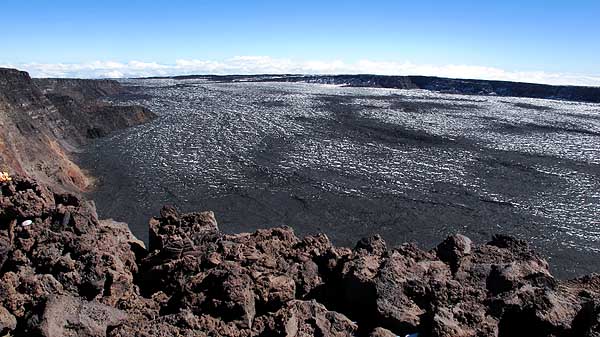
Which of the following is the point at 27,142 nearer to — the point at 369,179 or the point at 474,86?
the point at 369,179

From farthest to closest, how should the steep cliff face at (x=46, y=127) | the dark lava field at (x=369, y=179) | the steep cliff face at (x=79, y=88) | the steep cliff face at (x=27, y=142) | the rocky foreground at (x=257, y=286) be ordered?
the steep cliff face at (x=79, y=88), the steep cliff face at (x=46, y=127), the steep cliff face at (x=27, y=142), the dark lava field at (x=369, y=179), the rocky foreground at (x=257, y=286)

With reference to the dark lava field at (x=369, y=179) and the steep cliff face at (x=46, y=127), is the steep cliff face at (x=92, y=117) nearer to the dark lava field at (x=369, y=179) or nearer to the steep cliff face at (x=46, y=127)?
the steep cliff face at (x=46, y=127)

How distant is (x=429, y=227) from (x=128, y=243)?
1547cm

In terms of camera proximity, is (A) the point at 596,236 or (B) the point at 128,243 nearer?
(B) the point at 128,243

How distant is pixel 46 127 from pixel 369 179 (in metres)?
27.7

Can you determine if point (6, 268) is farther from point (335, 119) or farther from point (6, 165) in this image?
point (335, 119)

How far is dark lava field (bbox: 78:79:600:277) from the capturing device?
25000mm

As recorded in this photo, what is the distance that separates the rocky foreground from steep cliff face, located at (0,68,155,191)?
48.1ft

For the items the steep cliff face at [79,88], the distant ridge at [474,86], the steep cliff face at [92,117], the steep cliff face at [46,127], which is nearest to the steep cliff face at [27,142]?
the steep cliff face at [46,127]

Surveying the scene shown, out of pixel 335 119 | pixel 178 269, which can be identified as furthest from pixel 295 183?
pixel 335 119

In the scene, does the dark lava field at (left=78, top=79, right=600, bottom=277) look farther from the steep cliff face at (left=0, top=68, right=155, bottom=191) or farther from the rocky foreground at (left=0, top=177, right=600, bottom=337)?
the rocky foreground at (left=0, top=177, right=600, bottom=337)

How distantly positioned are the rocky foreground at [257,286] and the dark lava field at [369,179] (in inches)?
354

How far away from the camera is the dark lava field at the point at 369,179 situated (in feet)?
82.0

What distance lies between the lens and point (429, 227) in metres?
24.9
